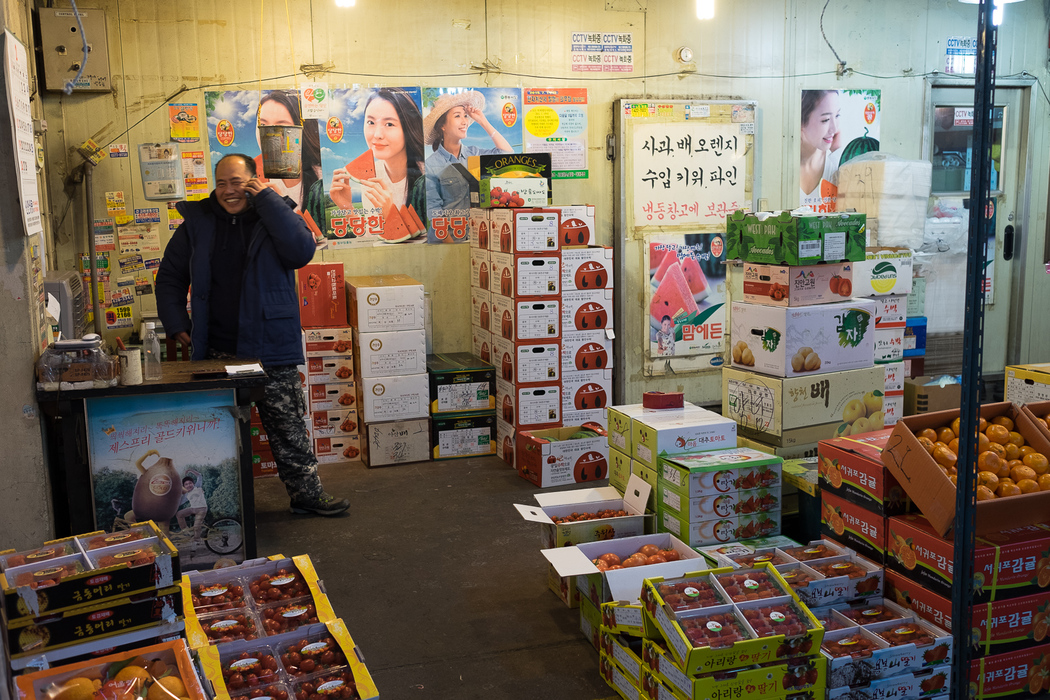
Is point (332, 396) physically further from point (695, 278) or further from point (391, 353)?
point (695, 278)

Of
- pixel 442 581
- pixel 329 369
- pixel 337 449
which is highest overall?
pixel 329 369

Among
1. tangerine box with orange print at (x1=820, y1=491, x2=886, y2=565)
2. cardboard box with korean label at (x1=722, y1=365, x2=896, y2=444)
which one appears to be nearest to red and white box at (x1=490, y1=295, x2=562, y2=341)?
cardboard box with korean label at (x1=722, y1=365, x2=896, y2=444)

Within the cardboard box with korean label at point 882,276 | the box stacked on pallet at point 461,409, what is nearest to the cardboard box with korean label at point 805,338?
the cardboard box with korean label at point 882,276

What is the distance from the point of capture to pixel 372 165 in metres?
6.15

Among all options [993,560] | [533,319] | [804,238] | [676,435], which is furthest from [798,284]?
[533,319]

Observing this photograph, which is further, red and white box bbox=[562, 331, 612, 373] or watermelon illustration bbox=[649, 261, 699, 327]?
watermelon illustration bbox=[649, 261, 699, 327]

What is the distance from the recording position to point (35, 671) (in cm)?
205

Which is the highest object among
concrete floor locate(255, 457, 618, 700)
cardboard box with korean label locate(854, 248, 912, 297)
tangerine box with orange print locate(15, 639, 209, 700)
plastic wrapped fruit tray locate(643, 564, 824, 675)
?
cardboard box with korean label locate(854, 248, 912, 297)

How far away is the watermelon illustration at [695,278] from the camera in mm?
6938

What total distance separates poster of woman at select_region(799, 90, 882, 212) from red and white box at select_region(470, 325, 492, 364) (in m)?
2.90

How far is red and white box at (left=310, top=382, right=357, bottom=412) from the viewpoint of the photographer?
5.82 meters

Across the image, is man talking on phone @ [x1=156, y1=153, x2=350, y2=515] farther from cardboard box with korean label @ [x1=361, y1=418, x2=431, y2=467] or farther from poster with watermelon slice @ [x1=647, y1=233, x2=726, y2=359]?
poster with watermelon slice @ [x1=647, y1=233, x2=726, y2=359]

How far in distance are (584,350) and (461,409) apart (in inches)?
36.7

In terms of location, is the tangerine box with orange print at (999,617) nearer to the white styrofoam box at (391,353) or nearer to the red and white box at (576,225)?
the red and white box at (576,225)
